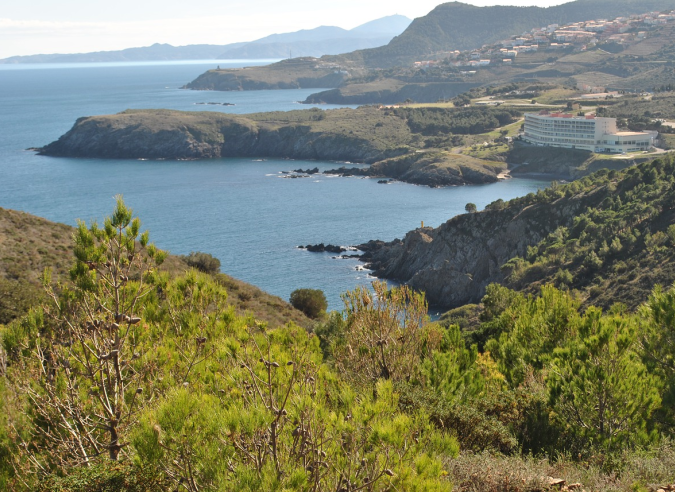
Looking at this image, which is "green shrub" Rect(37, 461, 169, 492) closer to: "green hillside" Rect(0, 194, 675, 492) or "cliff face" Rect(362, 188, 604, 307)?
"green hillside" Rect(0, 194, 675, 492)

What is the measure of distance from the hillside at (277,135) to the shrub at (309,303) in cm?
6807

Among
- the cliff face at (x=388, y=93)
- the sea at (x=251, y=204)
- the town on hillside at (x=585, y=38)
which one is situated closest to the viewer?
the sea at (x=251, y=204)

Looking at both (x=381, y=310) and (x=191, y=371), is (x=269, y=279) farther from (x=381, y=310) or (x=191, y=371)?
(x=191, y=371)

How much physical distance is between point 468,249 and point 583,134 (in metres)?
46.8

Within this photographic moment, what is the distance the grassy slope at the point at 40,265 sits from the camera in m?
26.4

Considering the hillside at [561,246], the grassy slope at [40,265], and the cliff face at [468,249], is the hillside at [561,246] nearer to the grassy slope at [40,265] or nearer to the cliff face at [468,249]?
the cliff face at [468,249]

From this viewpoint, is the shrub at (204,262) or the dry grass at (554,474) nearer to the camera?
the dry grass at (554,474)

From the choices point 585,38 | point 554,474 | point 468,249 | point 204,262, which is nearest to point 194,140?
point 468,249

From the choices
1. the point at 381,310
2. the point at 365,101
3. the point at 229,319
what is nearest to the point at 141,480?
the point at 229,319

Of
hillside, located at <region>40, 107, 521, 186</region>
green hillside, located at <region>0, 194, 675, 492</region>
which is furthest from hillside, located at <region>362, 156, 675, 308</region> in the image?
hillside, located at <region>40, 107, 521, 186</region>

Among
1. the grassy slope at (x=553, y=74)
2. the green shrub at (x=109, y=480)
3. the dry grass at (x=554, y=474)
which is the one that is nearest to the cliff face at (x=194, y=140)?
the grassy slope at (x=553, y=74)

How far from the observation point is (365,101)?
18125 centimetres

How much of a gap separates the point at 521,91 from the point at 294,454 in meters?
140

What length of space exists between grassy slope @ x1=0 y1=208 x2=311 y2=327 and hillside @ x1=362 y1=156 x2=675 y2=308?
680 inches
